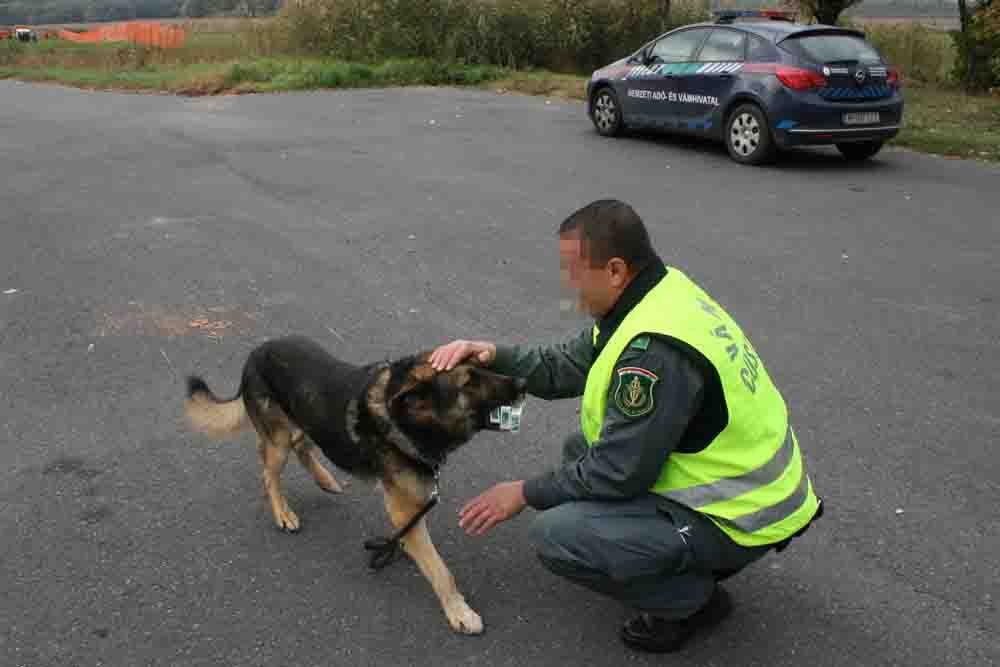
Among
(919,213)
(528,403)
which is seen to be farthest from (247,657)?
(919,213)

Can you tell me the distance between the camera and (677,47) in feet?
39.0

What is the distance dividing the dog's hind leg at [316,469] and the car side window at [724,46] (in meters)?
8.87

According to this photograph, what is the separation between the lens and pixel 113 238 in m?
7.70

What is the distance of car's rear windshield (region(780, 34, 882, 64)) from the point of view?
10414mm

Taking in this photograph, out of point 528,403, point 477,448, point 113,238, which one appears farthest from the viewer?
point 113,238

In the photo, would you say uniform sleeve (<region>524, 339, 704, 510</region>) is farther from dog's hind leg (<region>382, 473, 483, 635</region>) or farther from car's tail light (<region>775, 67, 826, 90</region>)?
car's tail light (<region>775, 67, 826, 90</region>)

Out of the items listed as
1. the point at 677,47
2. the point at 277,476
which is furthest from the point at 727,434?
the point at 677,47

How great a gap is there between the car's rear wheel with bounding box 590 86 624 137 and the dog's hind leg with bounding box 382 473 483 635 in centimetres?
1035

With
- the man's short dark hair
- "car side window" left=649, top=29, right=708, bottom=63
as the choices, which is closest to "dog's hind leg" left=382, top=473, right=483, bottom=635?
the man's short dark hair

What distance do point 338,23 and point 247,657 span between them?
2231cm

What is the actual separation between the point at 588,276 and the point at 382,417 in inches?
32.8

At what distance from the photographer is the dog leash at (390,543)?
9.90ft

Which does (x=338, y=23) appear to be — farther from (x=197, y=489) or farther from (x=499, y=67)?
(x=197, y=489)

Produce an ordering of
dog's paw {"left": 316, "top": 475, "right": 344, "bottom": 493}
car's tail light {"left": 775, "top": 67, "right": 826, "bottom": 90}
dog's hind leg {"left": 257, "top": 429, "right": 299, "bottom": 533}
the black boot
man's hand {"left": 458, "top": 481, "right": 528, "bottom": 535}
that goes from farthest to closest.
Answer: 1. car's tail light {"left": 775, "top": 67, "right": 826, "bottom": 90}
2. dog's paw {"left": 316, "top": 475, "right": 344, "bottom": 493}
3. dog's hind leg {"left": 257, "top": 429, "right": 299, "bottom": 533}
4. the black boot
5. man's hand {"left": 458, "top": 481, "right": 528, "bottom": 535}
